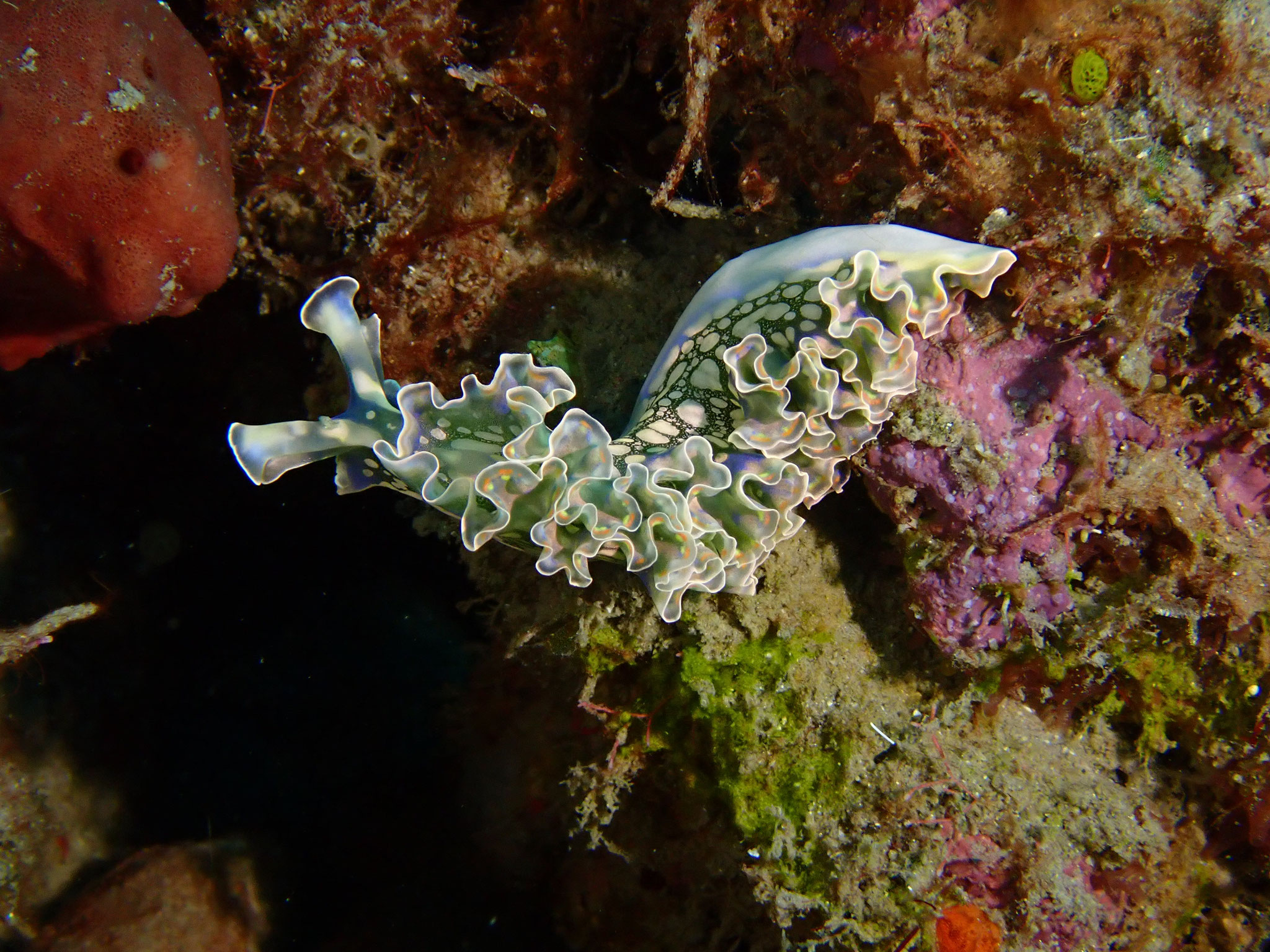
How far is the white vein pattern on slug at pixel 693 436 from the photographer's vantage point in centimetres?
265

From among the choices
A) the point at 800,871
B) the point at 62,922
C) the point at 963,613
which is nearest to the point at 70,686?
the point at 62,922

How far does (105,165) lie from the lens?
249 cm

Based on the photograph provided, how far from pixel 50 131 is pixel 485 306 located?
1837mm

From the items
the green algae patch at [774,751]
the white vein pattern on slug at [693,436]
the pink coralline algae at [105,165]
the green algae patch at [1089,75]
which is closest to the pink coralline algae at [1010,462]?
the white vein pattern on slug at [693,436]

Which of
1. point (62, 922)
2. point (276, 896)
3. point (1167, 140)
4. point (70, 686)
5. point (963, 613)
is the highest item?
point (1167, 140)

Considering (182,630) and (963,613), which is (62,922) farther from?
(963,613)

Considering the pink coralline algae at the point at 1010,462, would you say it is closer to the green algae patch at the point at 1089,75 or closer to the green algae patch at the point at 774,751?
the green algae patch at the point at 774,751

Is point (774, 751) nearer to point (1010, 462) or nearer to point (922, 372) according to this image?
point (1010, 462)

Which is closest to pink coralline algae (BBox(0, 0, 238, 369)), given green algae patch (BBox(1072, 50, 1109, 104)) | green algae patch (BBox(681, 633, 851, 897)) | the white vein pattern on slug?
the white vein pattern on slug

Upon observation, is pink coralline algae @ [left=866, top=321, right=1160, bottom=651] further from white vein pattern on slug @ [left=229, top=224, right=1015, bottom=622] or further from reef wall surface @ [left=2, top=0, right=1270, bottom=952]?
white vein pattern on slug @ [left=229, top=224, right=1015, bottom=622]

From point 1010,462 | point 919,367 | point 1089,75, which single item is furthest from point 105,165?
point 1010,462

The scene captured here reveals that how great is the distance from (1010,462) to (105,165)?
3.98 metres

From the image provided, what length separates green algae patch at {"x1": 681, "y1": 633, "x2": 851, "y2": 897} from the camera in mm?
3145

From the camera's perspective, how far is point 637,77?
3.29 m
